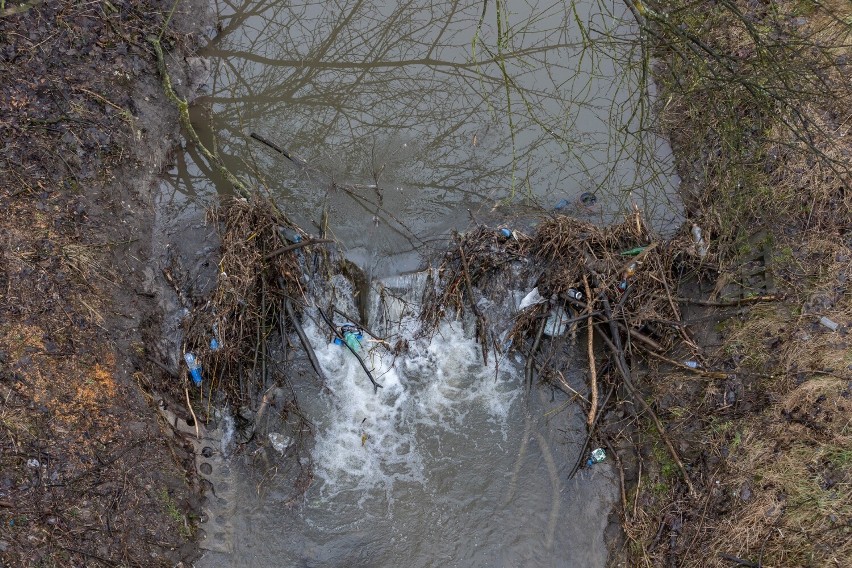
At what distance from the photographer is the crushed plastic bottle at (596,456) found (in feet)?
16.6

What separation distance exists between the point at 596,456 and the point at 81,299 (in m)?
4.53

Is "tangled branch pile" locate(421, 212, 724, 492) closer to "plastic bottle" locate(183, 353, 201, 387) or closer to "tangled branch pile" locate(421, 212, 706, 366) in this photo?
"tangled branch pile" locate(421, 212, 706, 366)

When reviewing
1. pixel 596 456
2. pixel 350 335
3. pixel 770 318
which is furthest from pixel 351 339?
pixel 770 318

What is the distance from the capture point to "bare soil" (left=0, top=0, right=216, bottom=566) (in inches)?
165

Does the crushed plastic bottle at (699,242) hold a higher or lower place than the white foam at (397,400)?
higher

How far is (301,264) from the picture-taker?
4938mm

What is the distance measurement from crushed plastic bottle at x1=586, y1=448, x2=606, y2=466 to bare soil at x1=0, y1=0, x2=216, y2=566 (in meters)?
3.46

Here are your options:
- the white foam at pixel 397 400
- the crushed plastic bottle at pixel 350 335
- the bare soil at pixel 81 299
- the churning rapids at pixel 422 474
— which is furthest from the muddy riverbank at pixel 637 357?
the crushed plastic bottle at pixel 350 335

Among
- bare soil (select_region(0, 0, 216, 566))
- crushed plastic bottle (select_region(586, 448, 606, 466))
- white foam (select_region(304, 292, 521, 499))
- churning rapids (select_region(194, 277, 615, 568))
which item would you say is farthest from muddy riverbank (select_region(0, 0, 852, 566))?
white foam (select_region(304, 292, 521, 499))

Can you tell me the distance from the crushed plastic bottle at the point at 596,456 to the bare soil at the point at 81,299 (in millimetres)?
3465

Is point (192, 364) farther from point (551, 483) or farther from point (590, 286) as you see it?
point (590, 286)

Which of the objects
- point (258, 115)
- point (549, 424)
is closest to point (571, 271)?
point (549, 424)

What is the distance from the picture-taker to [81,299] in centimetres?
451

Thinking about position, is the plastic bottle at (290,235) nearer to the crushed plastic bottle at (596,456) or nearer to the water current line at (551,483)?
the water current line at (551,483)
